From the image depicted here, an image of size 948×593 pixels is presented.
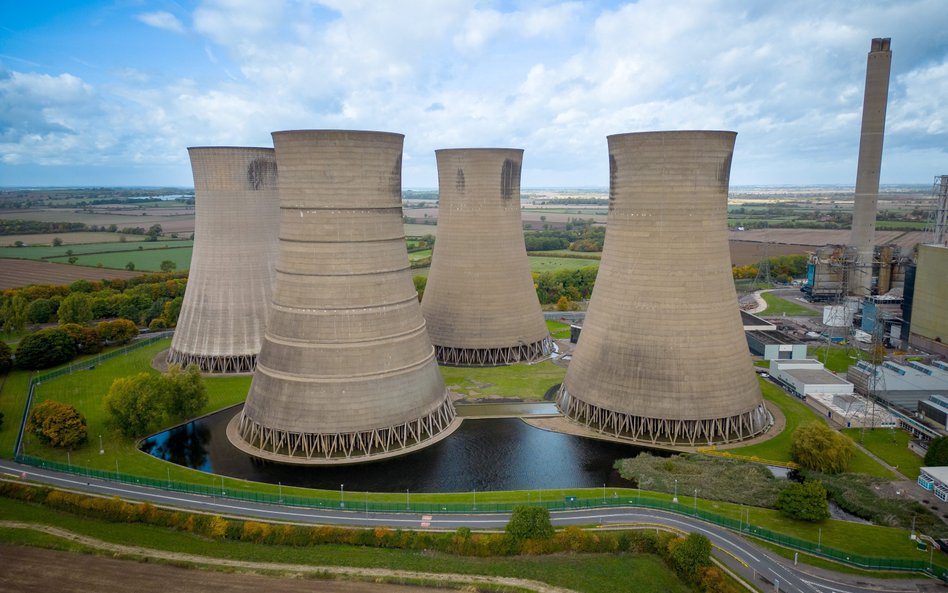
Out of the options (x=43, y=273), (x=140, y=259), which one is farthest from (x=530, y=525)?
(x=140, y=259)

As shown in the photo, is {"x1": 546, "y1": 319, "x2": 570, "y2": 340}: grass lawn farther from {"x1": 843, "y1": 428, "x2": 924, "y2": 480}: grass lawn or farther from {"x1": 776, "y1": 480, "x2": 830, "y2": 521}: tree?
{"x1": 776, "y1": 480, "x2": 830, "y2": 521}: tree

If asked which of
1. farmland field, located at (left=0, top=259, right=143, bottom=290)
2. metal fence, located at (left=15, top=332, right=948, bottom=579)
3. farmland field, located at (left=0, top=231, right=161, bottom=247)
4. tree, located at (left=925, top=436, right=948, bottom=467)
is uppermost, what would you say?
farmland field, located at (left=0, top=231, right=161, bottom=247)

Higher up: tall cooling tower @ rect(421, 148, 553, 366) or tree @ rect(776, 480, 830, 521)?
tall cooling tower @ rect(421, 148, 553, 366)

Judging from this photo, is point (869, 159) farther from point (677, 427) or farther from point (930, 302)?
point (677, 427)

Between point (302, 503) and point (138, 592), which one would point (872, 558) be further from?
point (138, 592)

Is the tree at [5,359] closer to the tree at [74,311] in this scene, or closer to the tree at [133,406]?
the tree at [74,311]

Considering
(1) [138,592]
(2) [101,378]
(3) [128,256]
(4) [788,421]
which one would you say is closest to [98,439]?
(2) [101,378]

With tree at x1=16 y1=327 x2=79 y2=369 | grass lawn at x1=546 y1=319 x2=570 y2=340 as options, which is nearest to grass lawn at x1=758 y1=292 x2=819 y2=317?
grass lawn at x1=546 y1=319 x2=570 y2=340
